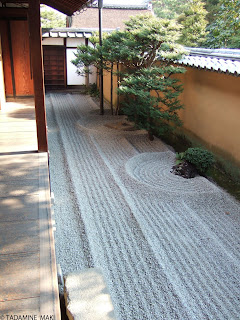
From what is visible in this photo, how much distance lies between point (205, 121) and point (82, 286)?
565 centimetres

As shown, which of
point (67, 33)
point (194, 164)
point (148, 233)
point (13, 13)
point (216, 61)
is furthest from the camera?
point (67, 33)

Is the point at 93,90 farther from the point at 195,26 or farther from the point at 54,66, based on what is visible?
the point at 195,26

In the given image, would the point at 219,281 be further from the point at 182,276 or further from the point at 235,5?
the point at 235,5

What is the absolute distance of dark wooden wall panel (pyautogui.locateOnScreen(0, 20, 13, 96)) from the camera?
643cm

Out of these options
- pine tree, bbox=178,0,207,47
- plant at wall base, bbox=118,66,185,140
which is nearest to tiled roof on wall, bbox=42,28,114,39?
pine tree, bbox=178,0,207,47

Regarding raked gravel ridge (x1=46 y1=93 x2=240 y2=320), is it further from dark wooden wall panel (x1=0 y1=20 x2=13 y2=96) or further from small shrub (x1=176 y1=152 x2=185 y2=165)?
dark wooden wall panel (x1=0 y1=20 x2=13 y2=96)

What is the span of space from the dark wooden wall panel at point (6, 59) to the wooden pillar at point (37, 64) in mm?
3718

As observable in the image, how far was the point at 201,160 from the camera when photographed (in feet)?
19.8

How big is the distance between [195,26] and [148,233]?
44.0 ft

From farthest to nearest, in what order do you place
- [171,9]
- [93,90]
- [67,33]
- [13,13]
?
[171,9] → [93,90] → [67,33] → [13,13]

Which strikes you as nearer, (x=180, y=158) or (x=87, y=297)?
(x=87, y=297)

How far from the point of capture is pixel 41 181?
10.2 feet

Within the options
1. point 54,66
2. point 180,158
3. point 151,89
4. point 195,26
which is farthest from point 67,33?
point 180,158

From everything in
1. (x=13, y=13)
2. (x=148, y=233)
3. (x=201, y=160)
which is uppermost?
(x=13, y=13)
